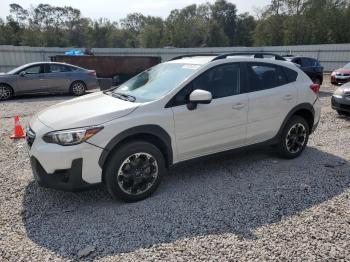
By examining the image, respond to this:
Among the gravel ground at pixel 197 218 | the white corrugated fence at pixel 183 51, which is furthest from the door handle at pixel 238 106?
the white corrugated fence at pixel 183 51

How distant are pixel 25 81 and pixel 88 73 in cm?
259

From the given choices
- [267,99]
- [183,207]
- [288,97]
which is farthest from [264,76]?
[183,207]

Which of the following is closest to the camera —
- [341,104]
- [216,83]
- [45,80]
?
[216,83]

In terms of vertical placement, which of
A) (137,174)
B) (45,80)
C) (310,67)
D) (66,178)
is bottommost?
(137,174)

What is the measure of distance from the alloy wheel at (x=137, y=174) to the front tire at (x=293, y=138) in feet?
7.87

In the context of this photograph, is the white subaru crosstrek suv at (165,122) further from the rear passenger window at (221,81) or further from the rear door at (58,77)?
the rear door at (58,77)

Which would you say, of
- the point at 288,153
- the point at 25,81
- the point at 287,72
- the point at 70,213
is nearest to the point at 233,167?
the point at 288,153

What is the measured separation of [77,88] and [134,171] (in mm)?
10241

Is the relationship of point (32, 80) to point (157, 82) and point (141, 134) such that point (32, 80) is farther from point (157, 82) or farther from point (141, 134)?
point (141, 134)

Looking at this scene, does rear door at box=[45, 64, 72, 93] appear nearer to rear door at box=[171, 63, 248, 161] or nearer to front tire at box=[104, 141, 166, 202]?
rear door at box=[171, 63, 248, 161]

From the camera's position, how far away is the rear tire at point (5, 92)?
37.1 feet

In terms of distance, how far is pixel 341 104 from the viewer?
812 cm

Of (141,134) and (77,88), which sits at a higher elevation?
(141,134)

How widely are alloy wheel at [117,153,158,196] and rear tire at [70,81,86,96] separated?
400 inches
